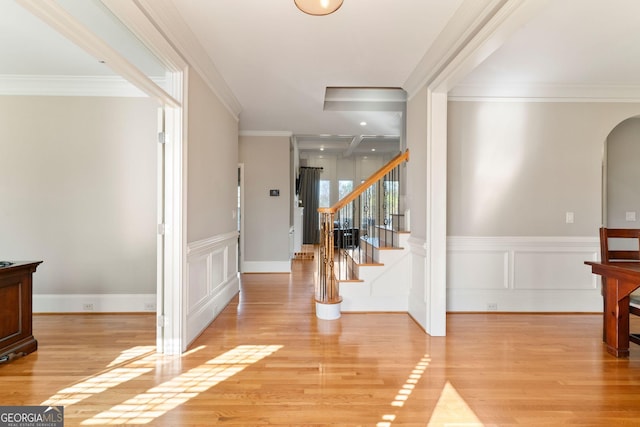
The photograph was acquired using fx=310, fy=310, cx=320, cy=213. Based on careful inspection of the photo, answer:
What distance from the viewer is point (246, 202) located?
19.6ft

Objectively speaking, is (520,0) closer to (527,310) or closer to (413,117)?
(413,117)

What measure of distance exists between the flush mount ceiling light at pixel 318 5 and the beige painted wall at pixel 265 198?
408 centimetres

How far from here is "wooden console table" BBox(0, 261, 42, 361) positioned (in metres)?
2.42

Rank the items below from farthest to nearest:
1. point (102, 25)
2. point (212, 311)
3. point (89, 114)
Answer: point (89, 114)
point (212, 311)
point (102, 25)

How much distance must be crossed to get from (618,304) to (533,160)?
179 centimetres

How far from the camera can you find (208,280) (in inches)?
130

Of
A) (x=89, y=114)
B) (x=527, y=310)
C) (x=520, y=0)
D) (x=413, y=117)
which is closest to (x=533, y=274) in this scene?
(x=527, y=310)

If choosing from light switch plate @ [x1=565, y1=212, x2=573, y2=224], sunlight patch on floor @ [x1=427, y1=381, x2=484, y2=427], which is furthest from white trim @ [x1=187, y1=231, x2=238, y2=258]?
light switch plate @ [x1=565, y1=212, x2=573, y2=224]

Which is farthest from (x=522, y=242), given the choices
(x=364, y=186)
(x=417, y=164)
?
(x=364, y=186)

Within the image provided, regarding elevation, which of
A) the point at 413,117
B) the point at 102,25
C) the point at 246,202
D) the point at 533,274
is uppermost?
the point at 102,25

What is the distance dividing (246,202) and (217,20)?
151 inches

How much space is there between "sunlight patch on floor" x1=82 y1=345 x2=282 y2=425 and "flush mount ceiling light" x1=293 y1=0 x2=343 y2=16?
2496mm

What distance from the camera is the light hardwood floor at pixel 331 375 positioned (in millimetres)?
1818

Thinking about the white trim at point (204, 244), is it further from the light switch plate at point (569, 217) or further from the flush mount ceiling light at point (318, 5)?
the light switch plate at point (569, 217)
